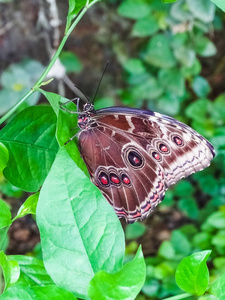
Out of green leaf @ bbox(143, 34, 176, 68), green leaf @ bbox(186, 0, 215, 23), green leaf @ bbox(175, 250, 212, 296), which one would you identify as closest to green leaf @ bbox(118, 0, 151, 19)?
green leaf @ bbox(143, 34, 176, 68)

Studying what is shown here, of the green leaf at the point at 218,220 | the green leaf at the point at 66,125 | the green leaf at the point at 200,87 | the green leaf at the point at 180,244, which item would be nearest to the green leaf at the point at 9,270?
the green leaf at the point at 66,125

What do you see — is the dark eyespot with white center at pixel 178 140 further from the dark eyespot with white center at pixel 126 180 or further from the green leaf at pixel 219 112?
the green leaf at pixel 219 112

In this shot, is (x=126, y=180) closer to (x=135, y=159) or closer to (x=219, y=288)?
(x=135, y=159)

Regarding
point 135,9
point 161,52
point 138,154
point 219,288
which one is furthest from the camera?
point 161,52

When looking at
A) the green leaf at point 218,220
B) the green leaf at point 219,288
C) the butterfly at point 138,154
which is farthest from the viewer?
the green leaf at point 218,220

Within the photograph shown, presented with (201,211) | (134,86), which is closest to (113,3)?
(134,86)

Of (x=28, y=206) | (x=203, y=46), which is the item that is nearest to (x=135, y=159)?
(x=28, y=206)
